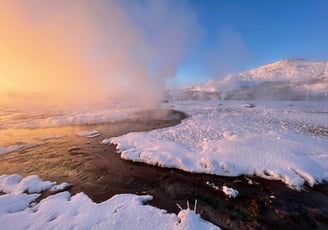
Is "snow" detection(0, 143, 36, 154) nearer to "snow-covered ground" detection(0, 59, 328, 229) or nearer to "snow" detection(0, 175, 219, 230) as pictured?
"snow-covered ground" detection(0, 59, 328, 229)

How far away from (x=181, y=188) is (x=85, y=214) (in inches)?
144

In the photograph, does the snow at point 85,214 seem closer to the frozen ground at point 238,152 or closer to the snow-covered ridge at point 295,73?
the frozen ground at point 238,152

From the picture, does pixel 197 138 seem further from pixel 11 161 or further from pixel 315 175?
pixel 11 161

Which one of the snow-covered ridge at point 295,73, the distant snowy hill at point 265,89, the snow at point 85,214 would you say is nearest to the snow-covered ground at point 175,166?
the snow at point 85,214

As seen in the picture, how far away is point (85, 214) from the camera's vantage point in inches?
226

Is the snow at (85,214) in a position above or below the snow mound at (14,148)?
below

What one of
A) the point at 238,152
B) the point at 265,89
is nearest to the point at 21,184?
the point at 238,152

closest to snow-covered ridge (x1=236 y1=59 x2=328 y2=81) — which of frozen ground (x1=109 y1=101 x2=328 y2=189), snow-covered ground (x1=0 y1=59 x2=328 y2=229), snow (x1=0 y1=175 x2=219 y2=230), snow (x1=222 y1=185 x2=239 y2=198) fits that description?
frozen ground (x1=109 y1=101 x2=328 y2=189)

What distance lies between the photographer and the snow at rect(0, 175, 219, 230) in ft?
17.1

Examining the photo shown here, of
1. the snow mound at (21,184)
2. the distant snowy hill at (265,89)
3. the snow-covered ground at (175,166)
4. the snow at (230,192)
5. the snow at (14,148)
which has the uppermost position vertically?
the snow at (14,148)

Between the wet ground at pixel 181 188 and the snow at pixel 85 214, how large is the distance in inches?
A: 23.6

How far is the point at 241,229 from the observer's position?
538 centimetres

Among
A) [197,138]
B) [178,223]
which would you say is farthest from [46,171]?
[197,138]

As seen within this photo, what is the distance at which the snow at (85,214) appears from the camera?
17.1 ft
